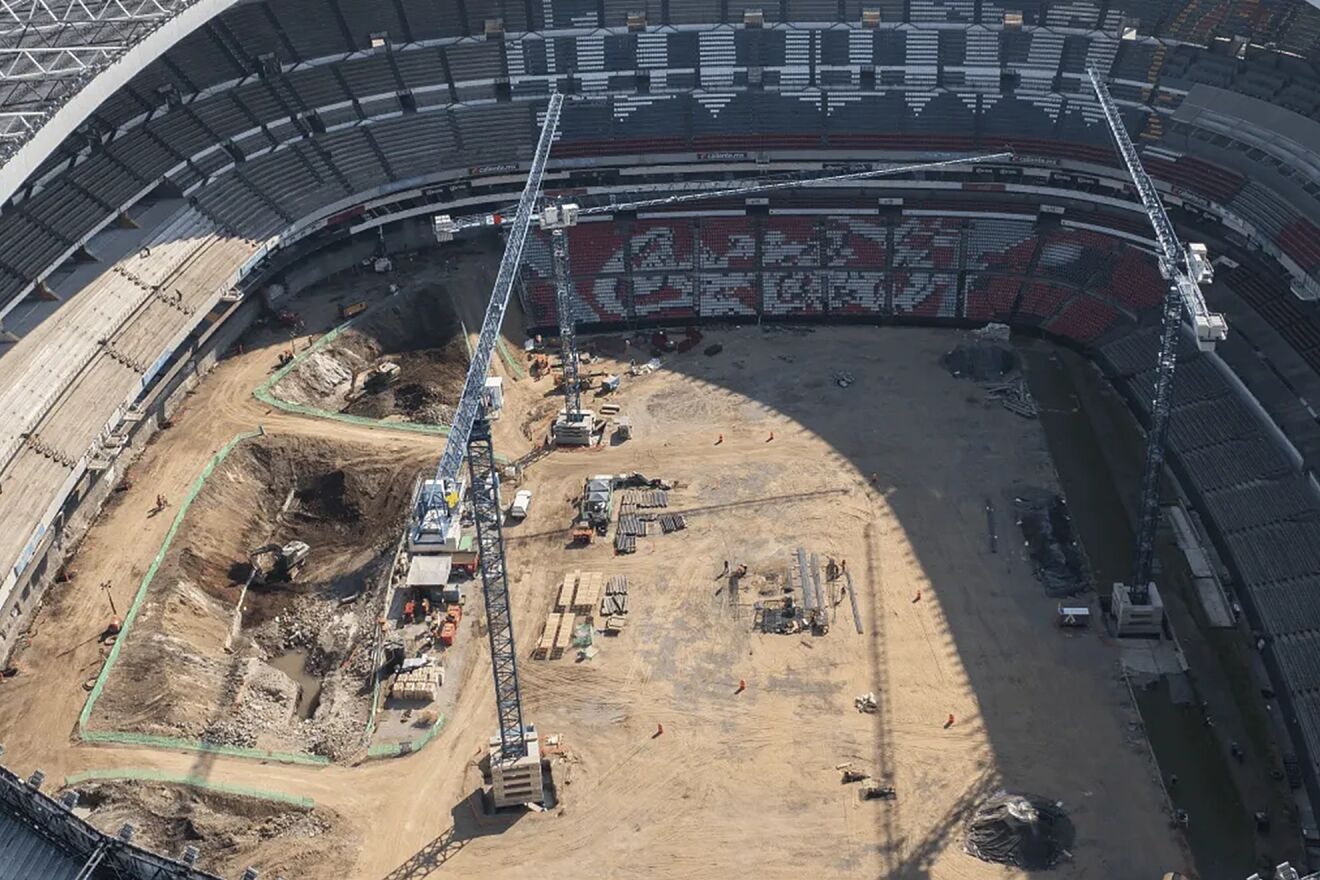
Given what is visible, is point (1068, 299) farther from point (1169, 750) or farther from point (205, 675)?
point (205, 675)

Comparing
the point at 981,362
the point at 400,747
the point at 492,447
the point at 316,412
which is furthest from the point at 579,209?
the point at 400,747

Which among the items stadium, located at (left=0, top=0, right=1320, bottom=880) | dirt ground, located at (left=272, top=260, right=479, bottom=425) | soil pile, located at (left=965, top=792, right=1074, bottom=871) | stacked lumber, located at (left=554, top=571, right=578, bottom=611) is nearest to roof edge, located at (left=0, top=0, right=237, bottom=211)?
stadium, located at (left=0, top=0, right=1320, bottom=880)

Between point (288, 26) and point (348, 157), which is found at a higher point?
point (288, 26)

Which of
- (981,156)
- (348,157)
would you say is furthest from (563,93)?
(981,156)

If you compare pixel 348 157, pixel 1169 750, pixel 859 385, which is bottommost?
pixel 1169 750

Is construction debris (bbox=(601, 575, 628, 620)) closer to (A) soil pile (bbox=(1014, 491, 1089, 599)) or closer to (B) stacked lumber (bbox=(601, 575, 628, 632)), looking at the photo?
(B) stacked lumber (bbox=(601, 575, 628, 632))

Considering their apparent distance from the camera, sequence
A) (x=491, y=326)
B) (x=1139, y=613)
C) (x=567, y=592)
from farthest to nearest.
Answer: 1. (x=491, y=326)
2. (x=567, y=592)
3. (x=1139, y=613)

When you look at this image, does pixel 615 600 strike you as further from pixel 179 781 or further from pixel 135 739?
pixel 135 739
